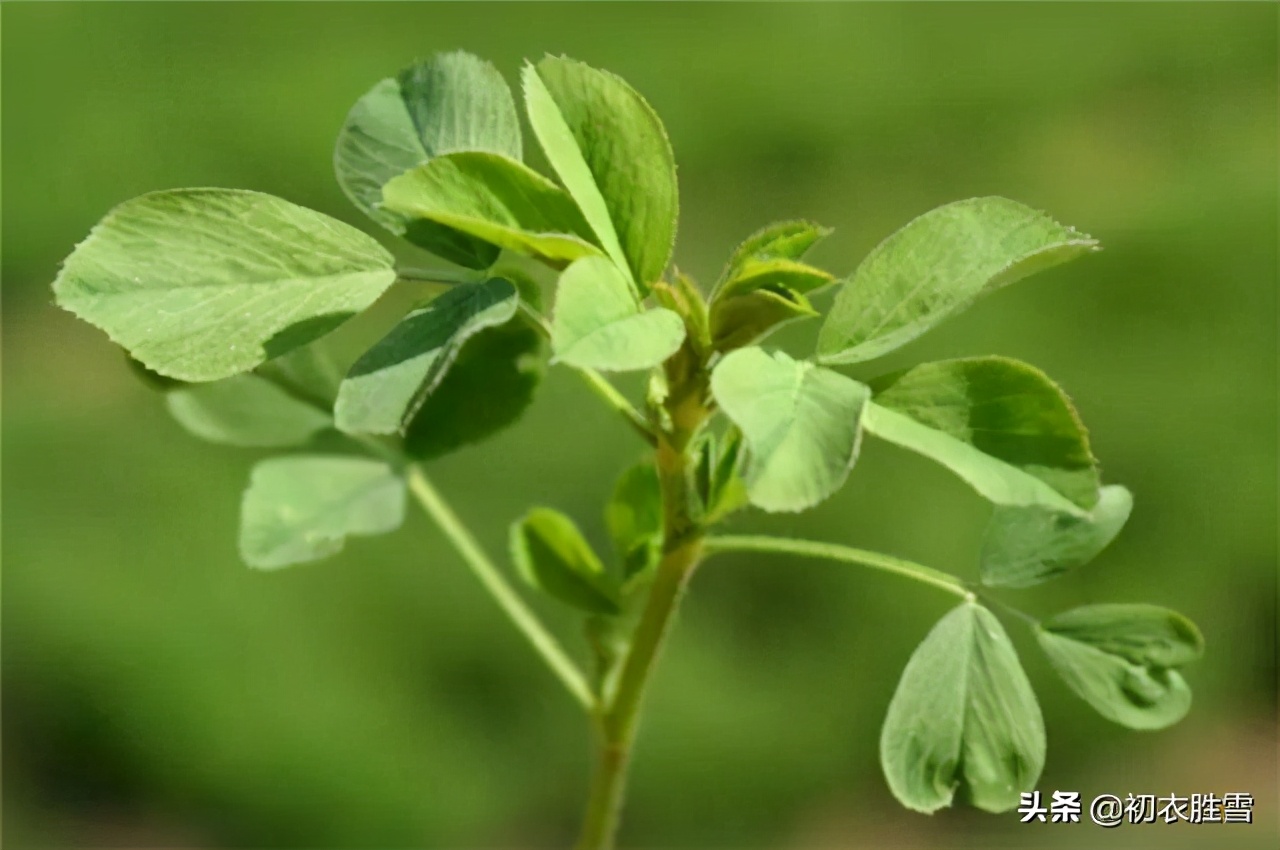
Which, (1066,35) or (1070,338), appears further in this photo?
(1066,35)

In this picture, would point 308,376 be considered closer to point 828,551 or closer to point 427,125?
point 427,125

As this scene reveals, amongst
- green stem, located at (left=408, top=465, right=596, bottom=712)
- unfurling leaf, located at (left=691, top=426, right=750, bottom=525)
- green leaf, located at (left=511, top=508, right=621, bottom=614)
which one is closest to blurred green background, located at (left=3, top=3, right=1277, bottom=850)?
green stem, located at (left=408, top=465, right=596, bottom=712)

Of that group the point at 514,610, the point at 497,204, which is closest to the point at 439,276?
the point at 497,204

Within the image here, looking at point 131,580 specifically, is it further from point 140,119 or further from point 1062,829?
point 1062,829

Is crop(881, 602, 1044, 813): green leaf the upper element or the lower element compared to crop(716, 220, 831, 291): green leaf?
lower

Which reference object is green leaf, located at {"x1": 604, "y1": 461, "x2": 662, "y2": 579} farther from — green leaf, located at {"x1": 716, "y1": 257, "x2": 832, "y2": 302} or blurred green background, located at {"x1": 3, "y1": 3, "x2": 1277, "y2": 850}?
blurred green background, located at {"x1": 3, "y1": 3, "x2": 1277, "y2": 850}

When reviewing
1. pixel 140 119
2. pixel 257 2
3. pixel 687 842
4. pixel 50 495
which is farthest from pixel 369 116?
pixel 257 2
